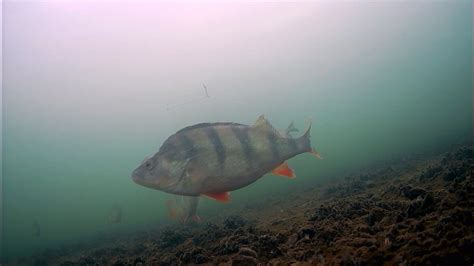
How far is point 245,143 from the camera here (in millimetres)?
4082

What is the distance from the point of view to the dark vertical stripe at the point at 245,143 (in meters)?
4.04

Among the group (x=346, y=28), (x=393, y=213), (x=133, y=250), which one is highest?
(x=346, y=28)

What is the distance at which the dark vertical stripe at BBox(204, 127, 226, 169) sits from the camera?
3.86m

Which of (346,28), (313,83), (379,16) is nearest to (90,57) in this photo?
(346,28)

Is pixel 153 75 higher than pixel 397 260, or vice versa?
pixel 153 75

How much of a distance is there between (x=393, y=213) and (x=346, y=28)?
324 ft

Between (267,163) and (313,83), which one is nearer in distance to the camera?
(267,163)

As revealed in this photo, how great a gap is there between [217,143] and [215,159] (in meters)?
0.25

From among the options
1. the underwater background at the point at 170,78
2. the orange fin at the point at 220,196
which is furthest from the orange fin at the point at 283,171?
the underwater background at the point at 170,78

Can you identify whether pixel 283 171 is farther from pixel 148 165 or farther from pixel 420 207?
pixel 148 165

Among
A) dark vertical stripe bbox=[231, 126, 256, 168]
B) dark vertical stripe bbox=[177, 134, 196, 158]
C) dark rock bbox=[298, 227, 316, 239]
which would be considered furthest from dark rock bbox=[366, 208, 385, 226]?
dark vertical stripe bbox=[177, 134, 196, 158]

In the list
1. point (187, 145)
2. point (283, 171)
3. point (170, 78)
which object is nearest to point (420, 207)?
point (283, 171)

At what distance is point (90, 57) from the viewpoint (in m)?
75.9

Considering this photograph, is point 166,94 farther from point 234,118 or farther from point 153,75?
point 234,118
